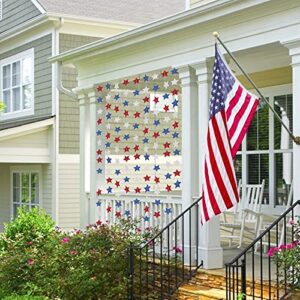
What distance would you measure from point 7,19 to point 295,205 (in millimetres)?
13242

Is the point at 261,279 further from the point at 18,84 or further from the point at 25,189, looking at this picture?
the point at 18,84

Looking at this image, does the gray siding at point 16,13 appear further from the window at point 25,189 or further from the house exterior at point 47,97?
the window at point 25,189

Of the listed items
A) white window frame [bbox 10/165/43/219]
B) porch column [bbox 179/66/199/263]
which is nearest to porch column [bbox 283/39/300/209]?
porch column [bbox 179/66/199/263]

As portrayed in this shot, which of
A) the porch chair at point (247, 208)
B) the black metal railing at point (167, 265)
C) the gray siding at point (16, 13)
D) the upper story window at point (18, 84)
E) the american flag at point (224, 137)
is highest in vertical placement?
the gray siding at point (16, 13)

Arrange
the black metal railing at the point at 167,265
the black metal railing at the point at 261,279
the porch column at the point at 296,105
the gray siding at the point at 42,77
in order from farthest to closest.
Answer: the gray siding at the point at 42,77 < the black metal railing at the point at 167,265 < the porch column at the point at 296,105 < the black metal railing at the point at 261,279

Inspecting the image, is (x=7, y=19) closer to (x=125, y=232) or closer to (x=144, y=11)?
(x=144, y=11)

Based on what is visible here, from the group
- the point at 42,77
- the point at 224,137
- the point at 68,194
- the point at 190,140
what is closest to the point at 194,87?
the point at 190,140

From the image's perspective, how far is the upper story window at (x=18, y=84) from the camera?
17.3m

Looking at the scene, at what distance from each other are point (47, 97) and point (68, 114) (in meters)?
0.69

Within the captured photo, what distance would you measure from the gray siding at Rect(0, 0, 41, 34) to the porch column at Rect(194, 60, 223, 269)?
860 cm

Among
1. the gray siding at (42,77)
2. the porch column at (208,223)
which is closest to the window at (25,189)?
the gray siding at (42,77)

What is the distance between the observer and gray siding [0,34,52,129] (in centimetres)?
1631

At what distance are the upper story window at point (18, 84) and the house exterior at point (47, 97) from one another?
3 centimetres

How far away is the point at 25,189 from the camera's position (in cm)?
1803
